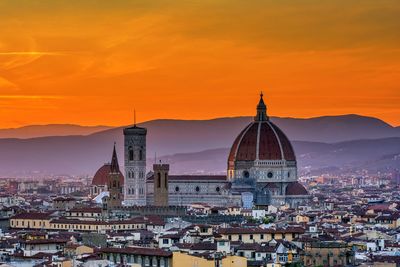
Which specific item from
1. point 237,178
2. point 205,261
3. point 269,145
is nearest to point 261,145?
point 269,145

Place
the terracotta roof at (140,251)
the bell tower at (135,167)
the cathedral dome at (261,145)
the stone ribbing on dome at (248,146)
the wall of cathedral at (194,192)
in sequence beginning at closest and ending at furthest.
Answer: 1. the terracotta roof at (140,251)
2. the wall of cathedral at (194,192)
3. the bell tower at (135,167)
4. the cathedral dome at (261,145)
5. the stone ribbing on dome at (248,146)

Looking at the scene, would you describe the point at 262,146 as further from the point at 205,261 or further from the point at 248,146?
the point at 205,261

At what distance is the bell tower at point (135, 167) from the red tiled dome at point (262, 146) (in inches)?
371

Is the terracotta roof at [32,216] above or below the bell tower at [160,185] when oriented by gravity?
below

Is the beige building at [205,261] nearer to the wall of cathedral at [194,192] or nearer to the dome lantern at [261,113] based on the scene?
the wall of cathedral at [194,192]

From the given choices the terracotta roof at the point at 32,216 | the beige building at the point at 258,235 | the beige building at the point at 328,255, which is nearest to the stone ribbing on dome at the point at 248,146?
the terracotta roof at the point at 32,216

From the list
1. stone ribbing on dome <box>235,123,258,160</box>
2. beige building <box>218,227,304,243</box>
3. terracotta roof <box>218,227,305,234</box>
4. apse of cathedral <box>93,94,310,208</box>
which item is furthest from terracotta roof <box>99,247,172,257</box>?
stone ribbing on dome <box>235,123,258,160</box>

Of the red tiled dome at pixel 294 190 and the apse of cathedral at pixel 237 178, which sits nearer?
the red tiled dome at pixel 294 190

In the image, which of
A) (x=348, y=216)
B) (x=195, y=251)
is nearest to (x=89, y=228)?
(x=348, y=216)

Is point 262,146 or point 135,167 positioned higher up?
point 262,146

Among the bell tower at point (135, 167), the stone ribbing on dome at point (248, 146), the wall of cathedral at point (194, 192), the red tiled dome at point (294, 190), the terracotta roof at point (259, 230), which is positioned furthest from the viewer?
the stone ribbing on dome at point (248, 146)

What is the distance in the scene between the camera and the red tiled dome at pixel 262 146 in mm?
148000

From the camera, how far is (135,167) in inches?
5846

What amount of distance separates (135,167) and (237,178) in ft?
34.2
